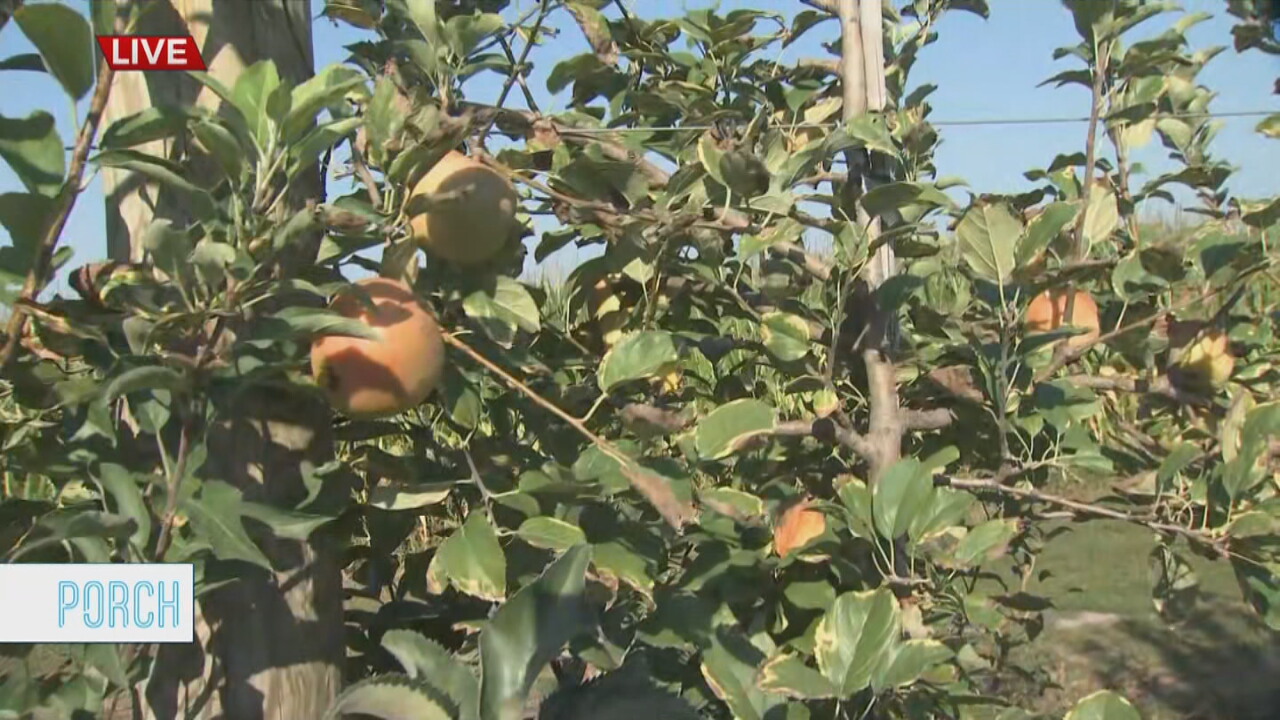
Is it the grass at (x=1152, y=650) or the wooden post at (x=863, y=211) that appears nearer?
the wooden post at (x=863, y=211)

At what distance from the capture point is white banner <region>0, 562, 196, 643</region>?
795 millimetres

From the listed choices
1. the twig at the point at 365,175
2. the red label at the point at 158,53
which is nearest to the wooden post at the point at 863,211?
the twig at the point at 365,175

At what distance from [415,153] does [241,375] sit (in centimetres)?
20

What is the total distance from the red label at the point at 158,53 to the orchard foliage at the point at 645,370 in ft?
0.22

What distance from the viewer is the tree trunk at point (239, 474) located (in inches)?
37.2

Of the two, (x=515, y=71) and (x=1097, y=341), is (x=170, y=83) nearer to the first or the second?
(x=515, y=71)

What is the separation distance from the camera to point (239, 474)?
0.95m

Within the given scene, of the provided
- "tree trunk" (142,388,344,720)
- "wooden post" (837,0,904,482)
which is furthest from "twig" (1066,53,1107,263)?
"tree trunk" (142,388,344,720)

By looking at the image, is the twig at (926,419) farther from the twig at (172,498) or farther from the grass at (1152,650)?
the grass at (1152,650)

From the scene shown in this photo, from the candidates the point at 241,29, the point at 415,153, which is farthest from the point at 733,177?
the point at 241,29

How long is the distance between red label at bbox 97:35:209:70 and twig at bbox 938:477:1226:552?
31.6 inches

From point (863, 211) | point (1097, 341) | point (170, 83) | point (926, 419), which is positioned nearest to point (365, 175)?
point (170, 83)

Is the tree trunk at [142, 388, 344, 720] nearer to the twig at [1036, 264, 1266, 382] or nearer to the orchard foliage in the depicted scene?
the orchard foliage

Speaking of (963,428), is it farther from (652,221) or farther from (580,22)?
(580,22)
